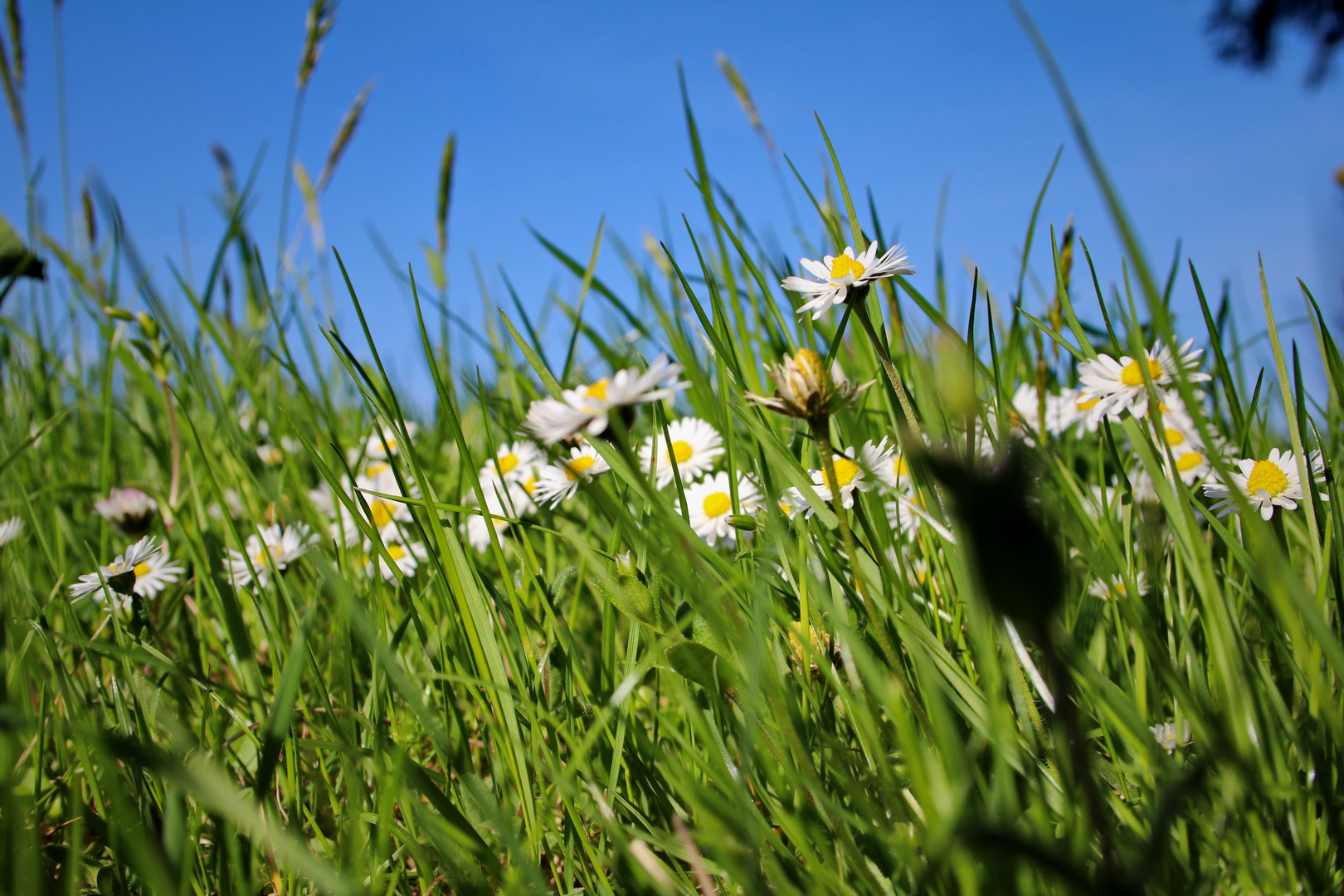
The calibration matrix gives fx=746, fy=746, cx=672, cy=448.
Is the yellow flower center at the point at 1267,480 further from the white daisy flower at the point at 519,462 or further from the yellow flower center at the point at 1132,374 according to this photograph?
the white daisy flower at the point at 519,462

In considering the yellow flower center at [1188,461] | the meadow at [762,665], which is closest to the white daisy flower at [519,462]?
the meadow at [762,665]

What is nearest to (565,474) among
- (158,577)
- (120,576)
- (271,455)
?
(120,576)

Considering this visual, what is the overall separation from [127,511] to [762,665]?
1.48 m

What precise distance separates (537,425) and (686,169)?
2.21ft

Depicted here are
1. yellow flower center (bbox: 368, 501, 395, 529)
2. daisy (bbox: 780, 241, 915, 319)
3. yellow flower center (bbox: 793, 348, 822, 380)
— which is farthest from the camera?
yellow flower center (bbox: 368, 501, 395, 529)

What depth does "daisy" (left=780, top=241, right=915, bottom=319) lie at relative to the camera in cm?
93

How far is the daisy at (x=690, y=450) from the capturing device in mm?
1412

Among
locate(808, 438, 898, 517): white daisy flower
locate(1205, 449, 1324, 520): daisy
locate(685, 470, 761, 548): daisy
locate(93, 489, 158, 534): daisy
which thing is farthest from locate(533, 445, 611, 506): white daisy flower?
locate(93, 489, 158, 534): daisy

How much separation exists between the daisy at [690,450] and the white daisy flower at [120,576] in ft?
2.57

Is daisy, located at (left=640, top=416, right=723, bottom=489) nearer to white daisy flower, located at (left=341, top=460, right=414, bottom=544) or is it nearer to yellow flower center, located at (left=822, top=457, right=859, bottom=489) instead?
yellow flower center, located at (left=822, top=457, right=859, bottom=489)

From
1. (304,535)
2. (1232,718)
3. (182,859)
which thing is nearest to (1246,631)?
(1232,718)

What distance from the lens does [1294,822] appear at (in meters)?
0.55

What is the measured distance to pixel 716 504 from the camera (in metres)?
1.37

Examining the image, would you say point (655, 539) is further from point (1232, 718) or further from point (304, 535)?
point (304, 535)
